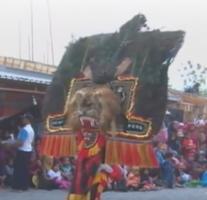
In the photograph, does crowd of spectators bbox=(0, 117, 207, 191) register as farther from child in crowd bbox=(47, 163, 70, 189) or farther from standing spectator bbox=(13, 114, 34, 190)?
standing spectator bbox=(13, 114, 34, 190)

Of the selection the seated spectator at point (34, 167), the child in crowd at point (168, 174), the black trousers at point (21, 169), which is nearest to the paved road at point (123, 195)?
the black trousers at point (21, 169)

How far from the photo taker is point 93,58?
7.90 m

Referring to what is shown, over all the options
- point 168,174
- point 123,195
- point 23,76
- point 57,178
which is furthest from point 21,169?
point 168,174

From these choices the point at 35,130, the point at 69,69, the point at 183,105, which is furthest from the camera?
the point at 183,105

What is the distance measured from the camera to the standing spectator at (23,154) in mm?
13508

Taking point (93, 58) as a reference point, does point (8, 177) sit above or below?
below

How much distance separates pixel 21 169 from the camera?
13641 mm

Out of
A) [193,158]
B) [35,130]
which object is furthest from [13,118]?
[193,158]

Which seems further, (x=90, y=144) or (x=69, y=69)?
(x=69, y=69)

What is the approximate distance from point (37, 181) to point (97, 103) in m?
7.15

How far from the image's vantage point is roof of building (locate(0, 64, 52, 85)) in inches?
564

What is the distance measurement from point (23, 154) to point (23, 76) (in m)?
2.14

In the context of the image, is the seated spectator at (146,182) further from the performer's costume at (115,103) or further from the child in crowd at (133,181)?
the performer's costume at (115,103)

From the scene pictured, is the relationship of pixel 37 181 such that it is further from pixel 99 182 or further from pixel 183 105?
pixel 183 105
